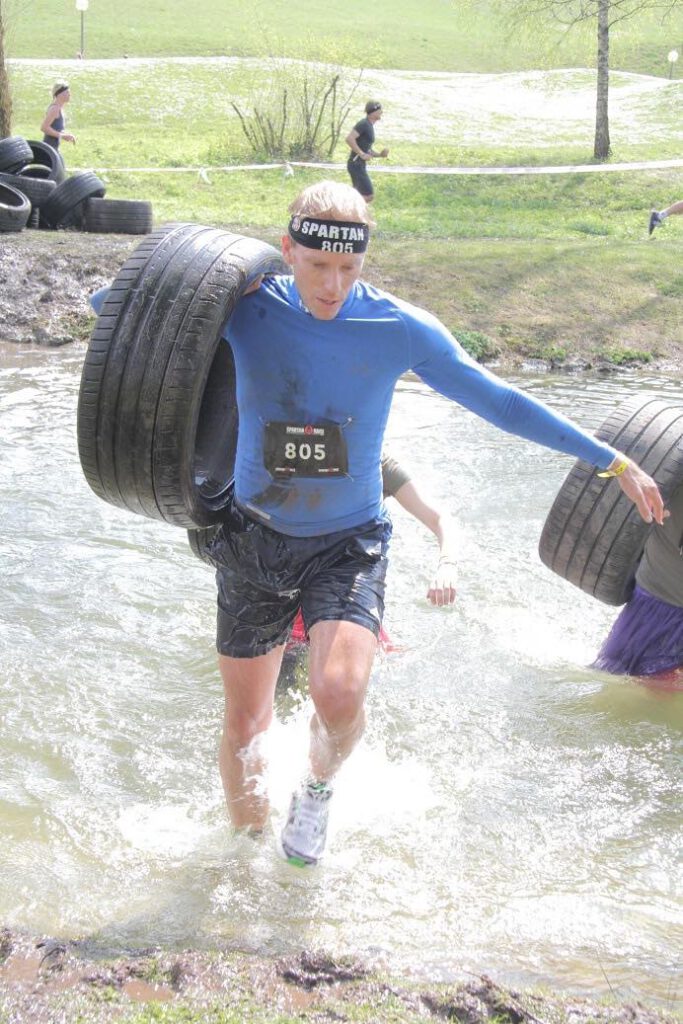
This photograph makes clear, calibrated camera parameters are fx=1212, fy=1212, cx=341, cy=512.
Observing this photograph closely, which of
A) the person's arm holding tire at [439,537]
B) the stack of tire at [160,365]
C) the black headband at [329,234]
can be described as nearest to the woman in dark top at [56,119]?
the person's arm holding tire at [439,537]

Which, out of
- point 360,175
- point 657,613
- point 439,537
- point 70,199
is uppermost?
point 439,537

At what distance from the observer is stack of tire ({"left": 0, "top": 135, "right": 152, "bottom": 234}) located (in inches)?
631

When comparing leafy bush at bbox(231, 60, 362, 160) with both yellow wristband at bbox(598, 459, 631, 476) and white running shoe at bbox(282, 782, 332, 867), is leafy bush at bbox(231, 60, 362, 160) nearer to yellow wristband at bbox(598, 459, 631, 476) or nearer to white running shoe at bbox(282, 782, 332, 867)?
yellow wristband at bbox(598, 459, 631, 476)

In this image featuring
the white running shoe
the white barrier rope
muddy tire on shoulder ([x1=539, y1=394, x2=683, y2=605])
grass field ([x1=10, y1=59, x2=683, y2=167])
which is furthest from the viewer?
grass field ([x1=10, y1=59, x2=683, y2=167])

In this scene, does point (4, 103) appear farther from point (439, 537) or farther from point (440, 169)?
point (439, 537)

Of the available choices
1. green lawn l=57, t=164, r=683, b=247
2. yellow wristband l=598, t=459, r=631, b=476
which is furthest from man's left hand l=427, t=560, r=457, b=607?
green lawn l=57, t=164, r=683, b=247

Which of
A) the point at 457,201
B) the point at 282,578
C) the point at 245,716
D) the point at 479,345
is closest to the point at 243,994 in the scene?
the point at 245,716

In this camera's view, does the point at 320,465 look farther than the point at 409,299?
No

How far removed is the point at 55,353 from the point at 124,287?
853 cm

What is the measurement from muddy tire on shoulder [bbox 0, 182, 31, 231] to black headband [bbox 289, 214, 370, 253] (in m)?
12.3

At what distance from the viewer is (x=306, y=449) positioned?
3887mm

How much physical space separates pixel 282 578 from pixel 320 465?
40 cm

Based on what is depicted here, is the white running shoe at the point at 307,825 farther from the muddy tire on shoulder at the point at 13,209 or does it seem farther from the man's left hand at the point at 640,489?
the muddy tire on shoulder at the point at 13,209

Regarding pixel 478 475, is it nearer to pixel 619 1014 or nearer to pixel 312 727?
pixel 312 727
